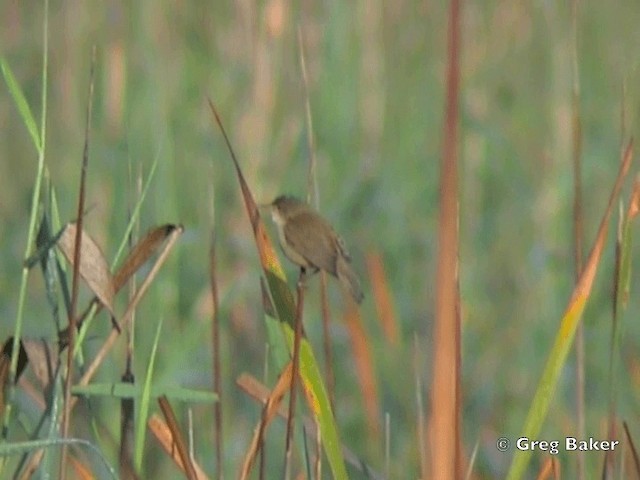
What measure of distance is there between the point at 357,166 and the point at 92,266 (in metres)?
1.01

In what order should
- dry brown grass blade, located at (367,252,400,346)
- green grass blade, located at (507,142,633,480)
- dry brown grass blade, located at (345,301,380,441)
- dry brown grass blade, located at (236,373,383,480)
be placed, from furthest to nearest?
1. dry brown grass blade, located at (367,252,400,346)
2. dry brown grass blade, located at (345,301,380,441)
3. dry brown grass blade, located at (236,373,383,480)
4. green grass blade, located at (507,142,633,480)

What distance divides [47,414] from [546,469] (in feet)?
0.93

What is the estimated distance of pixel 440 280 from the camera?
0.55 m

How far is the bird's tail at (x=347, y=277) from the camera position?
29.0 inches

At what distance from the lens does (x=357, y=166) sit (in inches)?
66.5

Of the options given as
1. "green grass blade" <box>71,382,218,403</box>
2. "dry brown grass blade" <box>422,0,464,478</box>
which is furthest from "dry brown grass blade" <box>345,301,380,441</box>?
"dry brown grass blade" <box>422,0,464,478</box>

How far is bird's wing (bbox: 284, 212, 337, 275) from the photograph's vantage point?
723mm

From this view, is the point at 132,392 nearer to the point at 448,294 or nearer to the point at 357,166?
the point at 448,294

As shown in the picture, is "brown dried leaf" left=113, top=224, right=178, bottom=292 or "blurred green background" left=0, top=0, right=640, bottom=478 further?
"blurred green background" left=0, top=0, right=640, bottom=478

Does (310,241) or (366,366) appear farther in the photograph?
(366,366)

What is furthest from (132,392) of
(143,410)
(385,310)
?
(385,310)
